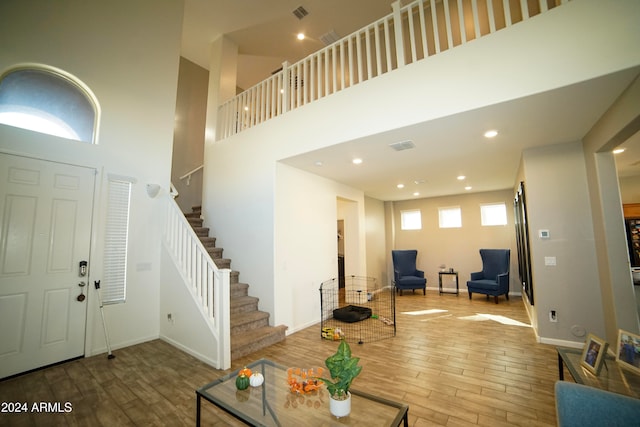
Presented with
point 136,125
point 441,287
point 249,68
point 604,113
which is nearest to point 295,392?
point 604,113

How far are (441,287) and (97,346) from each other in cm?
743

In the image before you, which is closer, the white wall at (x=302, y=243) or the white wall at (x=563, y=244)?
the white wall at (x=563, y=244)

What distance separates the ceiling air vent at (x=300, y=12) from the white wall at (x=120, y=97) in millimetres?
2091

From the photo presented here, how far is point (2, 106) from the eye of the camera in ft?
10.3

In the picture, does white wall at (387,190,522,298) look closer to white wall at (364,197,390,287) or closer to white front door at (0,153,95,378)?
white wall at (364,197,390,287)

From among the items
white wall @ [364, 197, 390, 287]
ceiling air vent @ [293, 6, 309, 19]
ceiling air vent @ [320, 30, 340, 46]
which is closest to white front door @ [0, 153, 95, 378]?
ceiling air vent @ [293, 6, 309, 19]

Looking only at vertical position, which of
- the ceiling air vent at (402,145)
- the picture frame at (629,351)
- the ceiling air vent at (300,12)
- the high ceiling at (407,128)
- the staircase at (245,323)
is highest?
the ceiling air vent at (300,12)

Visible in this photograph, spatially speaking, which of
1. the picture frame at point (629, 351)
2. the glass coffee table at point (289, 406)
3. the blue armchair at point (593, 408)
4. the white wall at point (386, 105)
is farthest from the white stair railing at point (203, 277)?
the picture frame at point (629, 351)

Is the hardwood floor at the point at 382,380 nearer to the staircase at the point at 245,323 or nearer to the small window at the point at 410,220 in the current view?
the staircase at the point at 245,323

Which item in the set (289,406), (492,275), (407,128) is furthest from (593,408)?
(492,275)

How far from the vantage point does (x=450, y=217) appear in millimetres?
7828

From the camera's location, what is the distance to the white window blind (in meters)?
3.73

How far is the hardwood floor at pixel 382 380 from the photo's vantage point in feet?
7.25

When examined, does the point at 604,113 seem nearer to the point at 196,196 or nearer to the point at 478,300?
the point at 478,300
